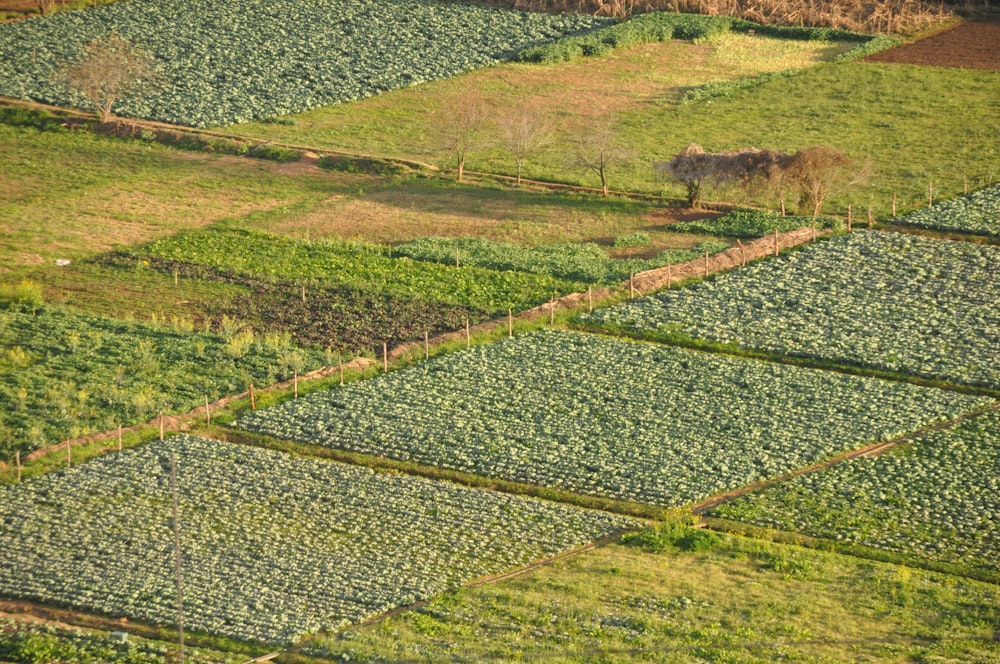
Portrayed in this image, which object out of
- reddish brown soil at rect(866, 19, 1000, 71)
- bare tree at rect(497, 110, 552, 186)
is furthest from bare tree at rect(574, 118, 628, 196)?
reddish brown soil at rect(866, 19, 1000, 71)

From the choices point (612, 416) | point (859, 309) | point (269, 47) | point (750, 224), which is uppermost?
point (269, 47)

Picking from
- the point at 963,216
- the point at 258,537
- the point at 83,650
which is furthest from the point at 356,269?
the point at 83,650

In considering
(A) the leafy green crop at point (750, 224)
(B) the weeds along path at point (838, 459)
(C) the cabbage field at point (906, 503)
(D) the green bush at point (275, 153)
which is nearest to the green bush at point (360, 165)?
(D) the green bush at point (275, 153)

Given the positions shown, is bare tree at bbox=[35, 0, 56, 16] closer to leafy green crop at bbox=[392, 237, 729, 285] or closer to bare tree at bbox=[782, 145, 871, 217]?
leafy green crop at bbox=[392, 237, 729, 285]

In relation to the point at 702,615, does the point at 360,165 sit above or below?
above

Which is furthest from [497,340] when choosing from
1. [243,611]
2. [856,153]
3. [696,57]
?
[696,57]

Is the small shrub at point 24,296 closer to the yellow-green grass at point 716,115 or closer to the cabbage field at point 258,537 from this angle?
the cabbage field at point 258,537

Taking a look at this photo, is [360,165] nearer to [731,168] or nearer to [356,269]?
[356,269]
